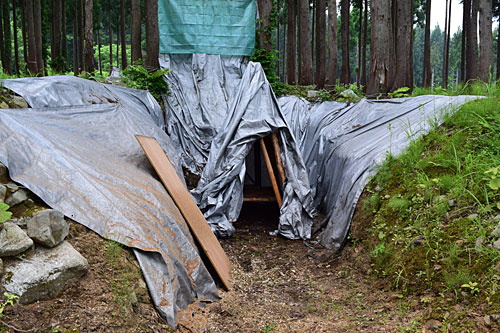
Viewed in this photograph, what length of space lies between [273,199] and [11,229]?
472 cm

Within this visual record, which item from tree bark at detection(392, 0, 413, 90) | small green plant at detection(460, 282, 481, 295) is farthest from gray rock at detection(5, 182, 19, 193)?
tree bark at detection(392, 0, 413, 90)

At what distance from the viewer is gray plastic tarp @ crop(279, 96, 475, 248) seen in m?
5.52

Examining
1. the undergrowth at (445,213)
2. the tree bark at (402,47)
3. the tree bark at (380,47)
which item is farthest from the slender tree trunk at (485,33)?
the undergrowth at (445,213)

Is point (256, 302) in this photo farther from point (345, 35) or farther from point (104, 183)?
point (345, 35)

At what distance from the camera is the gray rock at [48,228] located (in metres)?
2.90

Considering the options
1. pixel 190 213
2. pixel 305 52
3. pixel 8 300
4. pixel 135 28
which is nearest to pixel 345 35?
pixel 305 52

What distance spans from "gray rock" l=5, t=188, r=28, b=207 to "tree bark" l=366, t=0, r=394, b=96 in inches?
297

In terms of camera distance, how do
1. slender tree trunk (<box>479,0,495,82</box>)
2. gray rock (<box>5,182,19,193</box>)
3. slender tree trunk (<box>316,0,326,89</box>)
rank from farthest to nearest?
slender tree trunk (<box>316,0,326,89</box>) → slender tree trunk (<box>479,0,495,82</box>) → gray rock (<box>5,182,19,193</box>)

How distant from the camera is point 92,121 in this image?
197 inches

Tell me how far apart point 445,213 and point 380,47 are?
5886 mm

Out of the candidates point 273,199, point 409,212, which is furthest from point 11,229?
point 273,199

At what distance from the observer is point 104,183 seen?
3.86 meters

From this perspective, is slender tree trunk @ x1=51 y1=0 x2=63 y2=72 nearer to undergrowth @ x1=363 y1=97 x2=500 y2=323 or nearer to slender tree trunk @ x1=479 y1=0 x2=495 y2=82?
undergrowth @ x1=363 y1=97 x2=500 y2=323

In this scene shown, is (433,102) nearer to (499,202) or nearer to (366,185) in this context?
(366,185)
